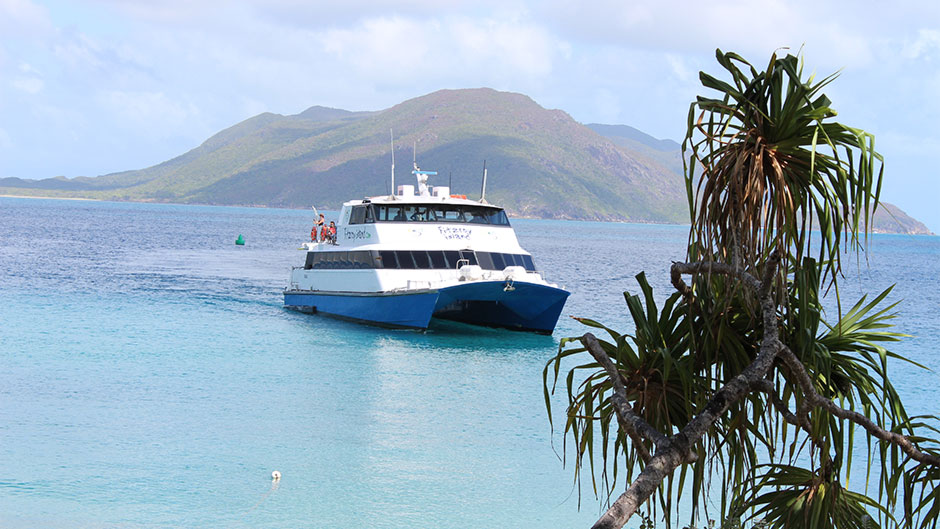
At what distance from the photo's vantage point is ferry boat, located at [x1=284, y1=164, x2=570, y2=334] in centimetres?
2695

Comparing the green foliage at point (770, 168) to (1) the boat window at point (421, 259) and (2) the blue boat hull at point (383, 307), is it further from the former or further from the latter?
(1) the boat window at point (421, 259)

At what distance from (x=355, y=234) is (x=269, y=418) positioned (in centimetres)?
1266

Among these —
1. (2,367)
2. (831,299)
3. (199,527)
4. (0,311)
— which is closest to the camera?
(199,527)

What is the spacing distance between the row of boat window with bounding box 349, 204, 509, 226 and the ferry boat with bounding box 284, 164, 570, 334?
0.03 m

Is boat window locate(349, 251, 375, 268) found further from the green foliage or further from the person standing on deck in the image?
the green foliage

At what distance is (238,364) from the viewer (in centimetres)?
2355

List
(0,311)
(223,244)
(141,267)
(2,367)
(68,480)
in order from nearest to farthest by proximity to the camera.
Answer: (68,480)
(2,367)
(0,311)
(141,267)
(223,244)

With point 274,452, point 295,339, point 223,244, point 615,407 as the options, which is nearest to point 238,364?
point 295,339

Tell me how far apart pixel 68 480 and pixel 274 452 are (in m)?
3.12

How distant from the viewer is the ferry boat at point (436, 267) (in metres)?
27.0

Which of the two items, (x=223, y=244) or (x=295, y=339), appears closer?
(x=295, y=339)

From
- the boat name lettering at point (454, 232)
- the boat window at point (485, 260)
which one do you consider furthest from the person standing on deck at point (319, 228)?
the boat window at point (485, 260)

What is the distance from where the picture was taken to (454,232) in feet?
93.4

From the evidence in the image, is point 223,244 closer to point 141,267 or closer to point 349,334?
point 141,267
